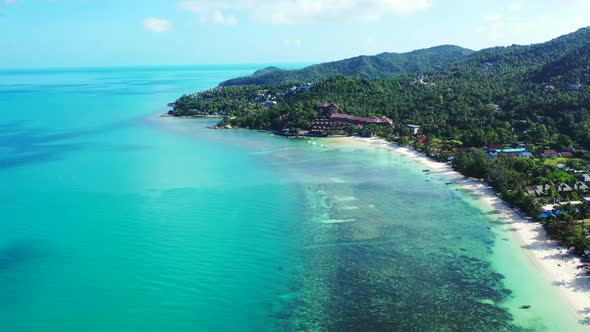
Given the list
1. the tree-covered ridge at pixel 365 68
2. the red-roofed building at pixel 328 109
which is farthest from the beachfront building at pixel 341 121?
the tree-covered ridge at pixel 365 68

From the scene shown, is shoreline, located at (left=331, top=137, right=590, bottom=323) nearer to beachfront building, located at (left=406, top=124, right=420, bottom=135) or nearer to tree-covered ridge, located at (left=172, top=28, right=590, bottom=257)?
tree-covered ridge, located at (left=172, top=28, right=590, bottom=257)

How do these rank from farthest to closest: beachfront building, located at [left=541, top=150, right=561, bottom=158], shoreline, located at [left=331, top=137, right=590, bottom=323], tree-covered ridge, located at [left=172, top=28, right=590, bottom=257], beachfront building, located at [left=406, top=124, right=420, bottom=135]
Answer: beachfront building, located at [left=406, top=124, right=420, bottom=135]
beachfront building, located at [left=541, top=150, right=561, bottom=158]
tree-covered ridge, located at [left=172, top=28, right=590, bottom=257]
shoreline, located at [left=331, top=137, right=590, bottom=323]

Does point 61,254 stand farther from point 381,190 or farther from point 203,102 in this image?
point 203,102

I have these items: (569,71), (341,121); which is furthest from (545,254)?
(569,71)

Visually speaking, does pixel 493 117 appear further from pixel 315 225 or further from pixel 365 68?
pixel 365 68

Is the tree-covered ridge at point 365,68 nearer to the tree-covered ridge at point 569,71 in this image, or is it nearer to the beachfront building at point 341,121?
the tree-covered ridge at point 569,71

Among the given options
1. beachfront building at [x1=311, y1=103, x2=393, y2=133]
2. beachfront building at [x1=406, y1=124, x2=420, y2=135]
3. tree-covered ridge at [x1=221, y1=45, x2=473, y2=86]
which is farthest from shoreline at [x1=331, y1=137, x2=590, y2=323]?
tree-covered ridge at [x1=221, y1=45, x2=473, y2=86]
